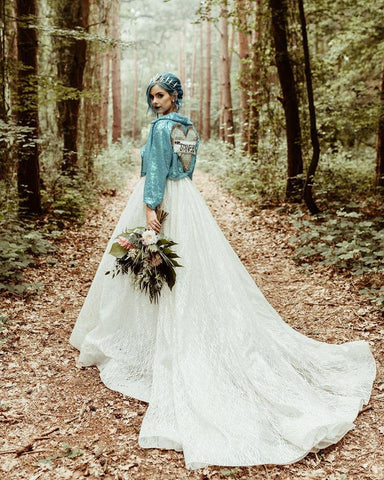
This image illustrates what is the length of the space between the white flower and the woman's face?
96cm

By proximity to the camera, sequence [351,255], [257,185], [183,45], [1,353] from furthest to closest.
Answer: [183,45] → [257,185] → [351,255] → [1,353]

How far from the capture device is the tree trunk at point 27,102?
625 cm

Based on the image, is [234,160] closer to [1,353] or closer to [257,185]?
[257,185]

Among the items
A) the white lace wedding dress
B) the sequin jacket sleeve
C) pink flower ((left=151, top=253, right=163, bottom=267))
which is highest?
the sequin jacket sleeve

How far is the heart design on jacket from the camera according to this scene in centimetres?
312

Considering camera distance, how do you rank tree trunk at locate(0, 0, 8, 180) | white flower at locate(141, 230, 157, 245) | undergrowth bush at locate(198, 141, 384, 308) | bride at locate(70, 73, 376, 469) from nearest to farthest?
bride at locate(70, 73, 376, 469) < white flower at locate(141, 230, 157, 245) < undergrowth bush at locate(198, 141, 384, 308) < tree trunk at locate(0, 0, 8, 180)

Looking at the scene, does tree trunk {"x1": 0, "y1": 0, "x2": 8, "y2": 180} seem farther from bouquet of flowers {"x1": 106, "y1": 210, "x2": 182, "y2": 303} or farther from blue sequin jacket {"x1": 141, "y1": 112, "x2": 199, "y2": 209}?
bouquet of flowers {"x1": 106, "y1": 210, "x2": 182, "y2": 303}

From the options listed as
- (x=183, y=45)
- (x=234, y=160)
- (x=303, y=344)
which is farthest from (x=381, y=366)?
(x=183, y=45)

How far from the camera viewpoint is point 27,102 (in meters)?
6.18

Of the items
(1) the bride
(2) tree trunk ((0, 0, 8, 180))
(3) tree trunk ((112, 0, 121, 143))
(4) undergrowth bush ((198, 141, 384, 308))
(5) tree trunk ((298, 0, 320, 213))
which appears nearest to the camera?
(1) the bride

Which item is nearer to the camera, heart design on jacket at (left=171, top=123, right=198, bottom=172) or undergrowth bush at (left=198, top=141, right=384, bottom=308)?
heart design on jacket at (left=171, top=123, right=198, bottom=172)

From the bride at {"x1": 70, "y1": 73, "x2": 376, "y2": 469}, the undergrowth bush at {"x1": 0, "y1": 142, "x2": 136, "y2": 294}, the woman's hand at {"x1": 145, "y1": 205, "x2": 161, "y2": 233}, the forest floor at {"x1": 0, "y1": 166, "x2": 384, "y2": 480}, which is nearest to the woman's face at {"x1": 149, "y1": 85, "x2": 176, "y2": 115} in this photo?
the bride at {"x1": 70, "y1": 73, "x2": 376, "y2": 469}

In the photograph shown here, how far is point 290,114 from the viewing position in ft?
27.6

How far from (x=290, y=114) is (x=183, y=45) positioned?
2949cm
